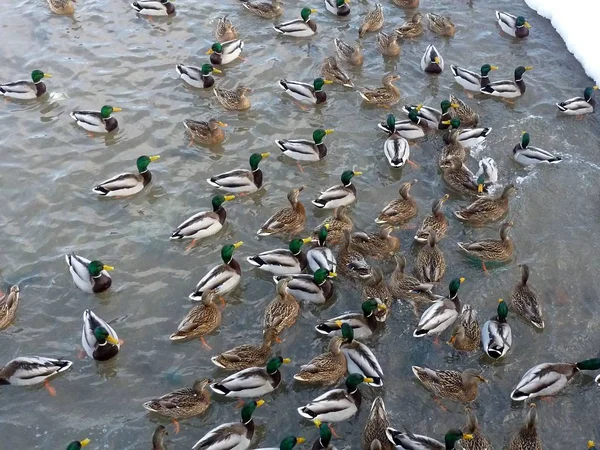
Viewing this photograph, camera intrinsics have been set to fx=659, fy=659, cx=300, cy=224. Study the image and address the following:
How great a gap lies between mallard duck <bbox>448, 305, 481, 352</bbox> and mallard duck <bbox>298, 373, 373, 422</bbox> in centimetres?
129

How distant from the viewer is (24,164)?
10.5 metres

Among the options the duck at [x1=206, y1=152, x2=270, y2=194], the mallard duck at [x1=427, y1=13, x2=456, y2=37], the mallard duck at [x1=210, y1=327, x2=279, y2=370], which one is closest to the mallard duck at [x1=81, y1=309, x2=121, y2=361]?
the mallard duck at [x1=210, y1=327, x2=279, y2=370]

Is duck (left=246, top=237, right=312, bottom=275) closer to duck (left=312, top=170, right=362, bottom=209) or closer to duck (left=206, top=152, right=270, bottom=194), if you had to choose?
duck (left=312, top=170, right=362, bottom=209)

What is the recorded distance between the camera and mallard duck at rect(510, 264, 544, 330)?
27.0 ft

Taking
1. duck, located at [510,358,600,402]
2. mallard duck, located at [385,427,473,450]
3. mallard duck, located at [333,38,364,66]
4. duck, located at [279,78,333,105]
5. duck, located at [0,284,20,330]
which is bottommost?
duck, located at [0,284,20,330]

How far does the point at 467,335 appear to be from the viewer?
7.95 m

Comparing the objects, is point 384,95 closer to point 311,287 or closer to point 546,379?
point 311,287

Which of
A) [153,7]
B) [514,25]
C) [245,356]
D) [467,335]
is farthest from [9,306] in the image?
[514,25]

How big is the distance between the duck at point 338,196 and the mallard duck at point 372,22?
4736 mm

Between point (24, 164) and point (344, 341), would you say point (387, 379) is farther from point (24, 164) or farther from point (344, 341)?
point (24, 164)

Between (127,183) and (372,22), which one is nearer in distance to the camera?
A: (127,183)

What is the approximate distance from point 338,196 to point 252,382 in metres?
3.53

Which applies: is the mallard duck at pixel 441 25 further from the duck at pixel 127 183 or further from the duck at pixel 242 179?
the duck at pixel 127 183

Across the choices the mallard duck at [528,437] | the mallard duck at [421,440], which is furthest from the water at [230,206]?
the mallard duck at [421,440]
